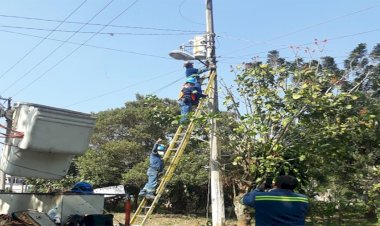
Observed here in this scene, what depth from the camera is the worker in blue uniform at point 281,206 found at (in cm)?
490

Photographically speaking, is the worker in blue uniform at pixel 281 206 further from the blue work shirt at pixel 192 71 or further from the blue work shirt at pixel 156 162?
the blue work shirt at pixel 192 71

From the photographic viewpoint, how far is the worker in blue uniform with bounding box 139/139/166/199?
36.3 ft

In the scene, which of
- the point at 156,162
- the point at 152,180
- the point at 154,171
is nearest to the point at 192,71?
the point at 156,162

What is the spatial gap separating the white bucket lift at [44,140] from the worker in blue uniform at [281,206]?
10.9 ft

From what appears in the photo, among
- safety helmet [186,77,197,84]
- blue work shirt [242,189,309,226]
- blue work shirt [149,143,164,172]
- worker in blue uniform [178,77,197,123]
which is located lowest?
blue work shirt [242,189,309,226]

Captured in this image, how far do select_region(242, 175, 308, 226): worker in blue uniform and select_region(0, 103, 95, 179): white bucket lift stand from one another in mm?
3315

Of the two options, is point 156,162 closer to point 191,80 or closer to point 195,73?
point 191,80

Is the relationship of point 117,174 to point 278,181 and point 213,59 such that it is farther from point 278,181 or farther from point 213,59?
point 278,181

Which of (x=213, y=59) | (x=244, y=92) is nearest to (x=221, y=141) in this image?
(x=244, y=92)

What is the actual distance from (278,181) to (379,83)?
45.6 ft

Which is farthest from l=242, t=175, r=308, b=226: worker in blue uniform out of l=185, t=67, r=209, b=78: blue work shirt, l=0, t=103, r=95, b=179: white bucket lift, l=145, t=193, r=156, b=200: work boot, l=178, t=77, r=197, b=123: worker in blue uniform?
l=185, t=67, r=209, b=78: blue work shirt

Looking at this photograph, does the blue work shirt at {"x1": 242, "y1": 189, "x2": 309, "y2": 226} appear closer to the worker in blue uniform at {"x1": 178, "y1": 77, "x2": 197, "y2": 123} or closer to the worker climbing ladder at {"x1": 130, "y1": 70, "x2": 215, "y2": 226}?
the worker climbing ladder at {"x1": 130, "y1": 70, "x2": 215, "y2": 226}

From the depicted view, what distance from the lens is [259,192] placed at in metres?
5.09

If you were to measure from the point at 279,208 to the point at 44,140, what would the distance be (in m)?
3.74
